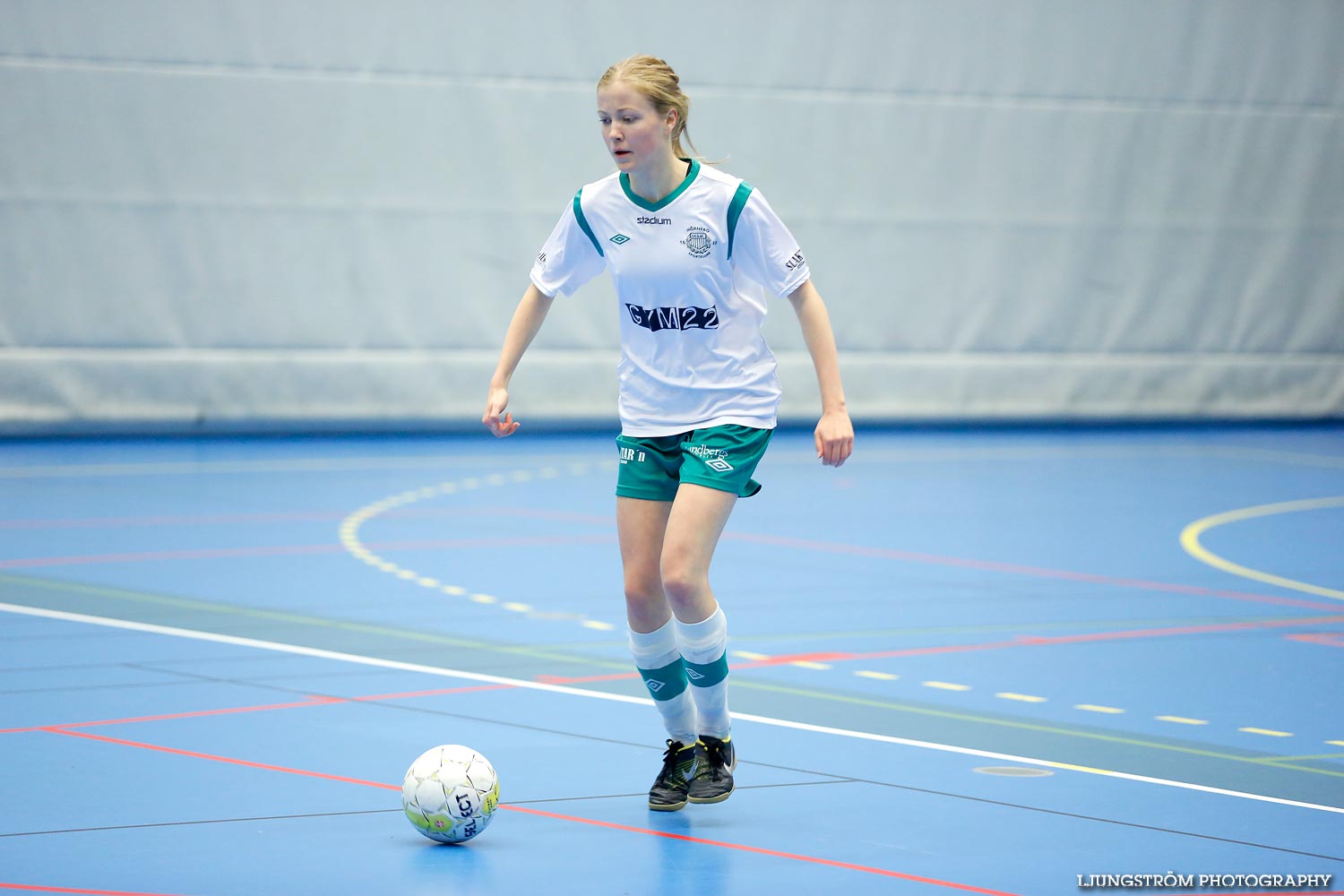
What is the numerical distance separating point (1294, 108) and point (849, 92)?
14.9 ft

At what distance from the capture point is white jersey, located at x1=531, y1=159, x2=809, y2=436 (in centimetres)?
449

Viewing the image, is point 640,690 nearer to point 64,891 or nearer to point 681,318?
point 681,318

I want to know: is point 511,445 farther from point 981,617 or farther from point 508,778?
point 508,778

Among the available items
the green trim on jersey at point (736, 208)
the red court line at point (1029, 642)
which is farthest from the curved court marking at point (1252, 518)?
the green trim on jersey at point (736, 208)

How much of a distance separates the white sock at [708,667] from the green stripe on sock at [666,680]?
0.03 metres

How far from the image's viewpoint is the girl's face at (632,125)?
4375 millimetres

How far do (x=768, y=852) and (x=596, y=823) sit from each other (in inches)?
17.8

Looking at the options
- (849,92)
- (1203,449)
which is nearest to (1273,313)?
(1203,449)

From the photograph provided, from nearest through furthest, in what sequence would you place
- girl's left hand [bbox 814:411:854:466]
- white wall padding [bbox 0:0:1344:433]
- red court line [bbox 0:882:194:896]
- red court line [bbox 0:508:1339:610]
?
red court line [bbox 0:882:194:896] < girl's left hand [bbox 814:411:854:466] < red court line [bbox 0:508:1339:610] < white wall padding [bbox 0:0:1344:433]

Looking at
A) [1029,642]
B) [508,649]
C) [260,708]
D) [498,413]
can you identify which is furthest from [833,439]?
[1029,642]

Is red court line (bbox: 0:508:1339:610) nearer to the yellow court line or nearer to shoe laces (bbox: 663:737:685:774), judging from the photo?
the yellow court line

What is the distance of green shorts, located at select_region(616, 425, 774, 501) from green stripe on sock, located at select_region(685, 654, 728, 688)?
0.43m

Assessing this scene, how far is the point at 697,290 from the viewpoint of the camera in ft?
14.8

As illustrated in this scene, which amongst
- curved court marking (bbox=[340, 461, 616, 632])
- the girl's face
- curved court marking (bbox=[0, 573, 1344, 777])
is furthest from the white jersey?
curved court marking (bbox=[340, 461, 616, 632])
